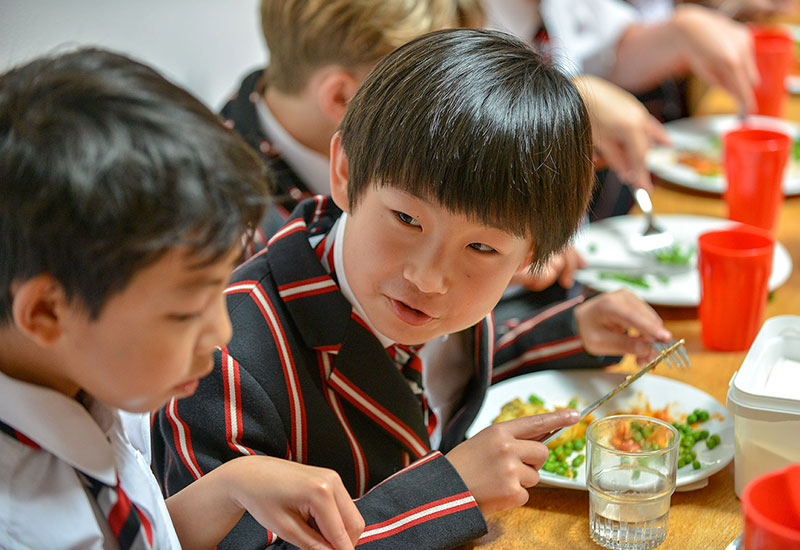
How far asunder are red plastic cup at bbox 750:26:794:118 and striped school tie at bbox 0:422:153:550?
183cm

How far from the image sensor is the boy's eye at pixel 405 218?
965mm

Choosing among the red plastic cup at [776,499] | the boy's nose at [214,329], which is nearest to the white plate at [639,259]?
the red plastic cup at [776,499]

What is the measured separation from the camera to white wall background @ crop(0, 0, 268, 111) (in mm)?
1463

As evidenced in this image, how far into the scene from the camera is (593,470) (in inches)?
37.7

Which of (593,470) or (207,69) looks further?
(207,69)

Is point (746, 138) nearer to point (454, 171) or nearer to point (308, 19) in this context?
point (308, 19)

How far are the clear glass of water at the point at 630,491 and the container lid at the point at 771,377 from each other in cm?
9

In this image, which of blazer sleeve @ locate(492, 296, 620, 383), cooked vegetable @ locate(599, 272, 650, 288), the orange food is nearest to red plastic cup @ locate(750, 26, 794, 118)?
the orange food

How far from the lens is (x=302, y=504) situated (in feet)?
2.59

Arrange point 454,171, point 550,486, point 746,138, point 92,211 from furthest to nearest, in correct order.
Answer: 1. point 746,138
2. point 550,486
3. point 454,171
4. point 92,211

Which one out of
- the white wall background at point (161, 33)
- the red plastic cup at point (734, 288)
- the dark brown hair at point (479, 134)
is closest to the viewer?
the dark brown hair at point (479, 134)

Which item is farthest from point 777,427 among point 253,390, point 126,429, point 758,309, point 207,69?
point 207,69

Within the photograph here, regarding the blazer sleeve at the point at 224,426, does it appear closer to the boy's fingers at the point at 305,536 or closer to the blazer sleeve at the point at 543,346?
the boy's fingers at the point at 305,536

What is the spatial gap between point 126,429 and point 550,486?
0.47 meters
